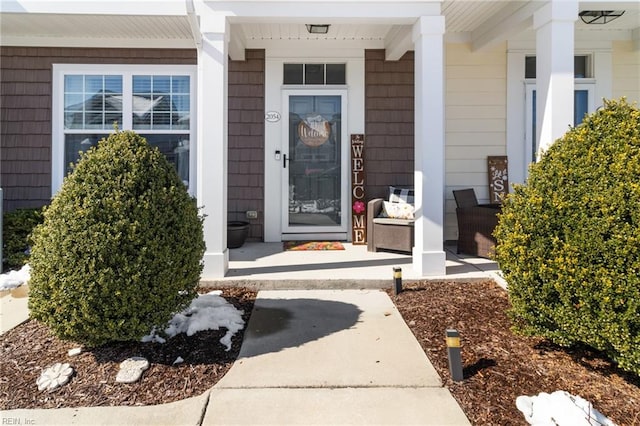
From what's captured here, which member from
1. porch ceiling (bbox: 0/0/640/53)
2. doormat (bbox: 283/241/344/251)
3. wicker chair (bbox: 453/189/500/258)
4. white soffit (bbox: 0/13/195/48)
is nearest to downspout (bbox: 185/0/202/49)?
porch ceiling (bbox: 0/0/640/53)

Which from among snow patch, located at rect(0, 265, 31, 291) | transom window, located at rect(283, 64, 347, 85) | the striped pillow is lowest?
snow patch, located at rect(0, 265, 31, 291)

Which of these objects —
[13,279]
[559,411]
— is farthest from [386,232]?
[13,279]

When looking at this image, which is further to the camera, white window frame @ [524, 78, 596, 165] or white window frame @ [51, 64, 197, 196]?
white window frame @ [524, 78, 596, 165]

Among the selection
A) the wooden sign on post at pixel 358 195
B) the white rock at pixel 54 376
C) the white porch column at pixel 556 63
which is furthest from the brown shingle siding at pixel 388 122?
the white rock at pixel 54 376

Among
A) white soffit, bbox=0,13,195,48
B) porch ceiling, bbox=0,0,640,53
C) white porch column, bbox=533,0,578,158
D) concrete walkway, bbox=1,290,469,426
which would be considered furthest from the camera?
white soffit, bbox=0,13,195,48

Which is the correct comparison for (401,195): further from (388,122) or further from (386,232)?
(388,122)

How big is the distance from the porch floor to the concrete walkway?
2.51 feet

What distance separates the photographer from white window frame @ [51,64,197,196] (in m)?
5.80

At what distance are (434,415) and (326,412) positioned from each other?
0.52 metres

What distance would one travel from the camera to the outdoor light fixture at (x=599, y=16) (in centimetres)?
521

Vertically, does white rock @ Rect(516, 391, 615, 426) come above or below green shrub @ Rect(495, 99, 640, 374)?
below

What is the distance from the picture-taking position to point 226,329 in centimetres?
310

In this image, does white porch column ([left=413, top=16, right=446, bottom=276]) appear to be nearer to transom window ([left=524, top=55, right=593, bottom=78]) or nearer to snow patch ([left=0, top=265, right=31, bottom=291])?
transom window ([left=524, top=55, right=593, bottom=78])

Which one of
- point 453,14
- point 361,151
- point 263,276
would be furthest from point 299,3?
point 263,276
